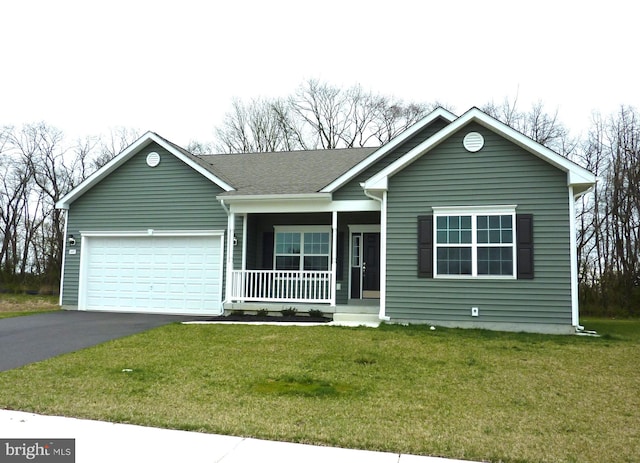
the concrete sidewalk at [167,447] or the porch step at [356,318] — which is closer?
the concrete sidewalk at [167,447]

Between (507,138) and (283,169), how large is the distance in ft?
22.4

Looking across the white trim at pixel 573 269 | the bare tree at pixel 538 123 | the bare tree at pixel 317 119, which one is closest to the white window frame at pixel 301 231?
the white trim at pixel 573 269

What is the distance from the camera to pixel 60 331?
9.50m

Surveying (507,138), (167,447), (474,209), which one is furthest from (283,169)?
(167,447)

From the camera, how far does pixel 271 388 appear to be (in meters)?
5.46

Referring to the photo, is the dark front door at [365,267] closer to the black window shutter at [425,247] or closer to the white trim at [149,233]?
the black window shutter at [425,247]

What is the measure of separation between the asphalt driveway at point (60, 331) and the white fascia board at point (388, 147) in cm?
503

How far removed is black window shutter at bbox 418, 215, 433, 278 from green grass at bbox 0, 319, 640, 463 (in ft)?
6.25

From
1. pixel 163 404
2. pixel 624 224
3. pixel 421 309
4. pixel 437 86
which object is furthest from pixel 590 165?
pixel 163 404

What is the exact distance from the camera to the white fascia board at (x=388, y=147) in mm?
11383

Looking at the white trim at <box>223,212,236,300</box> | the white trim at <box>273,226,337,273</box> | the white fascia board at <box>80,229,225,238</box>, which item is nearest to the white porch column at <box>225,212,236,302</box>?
the white trim at <box>223,212,236,300</box>

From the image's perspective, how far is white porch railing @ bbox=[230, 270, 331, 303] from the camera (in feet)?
38.6

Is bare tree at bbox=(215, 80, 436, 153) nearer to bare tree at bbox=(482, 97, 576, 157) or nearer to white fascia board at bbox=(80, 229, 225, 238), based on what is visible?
bare tree at bbox=(482, 97, 576, 157)

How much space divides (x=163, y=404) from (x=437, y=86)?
24986 millimetres
